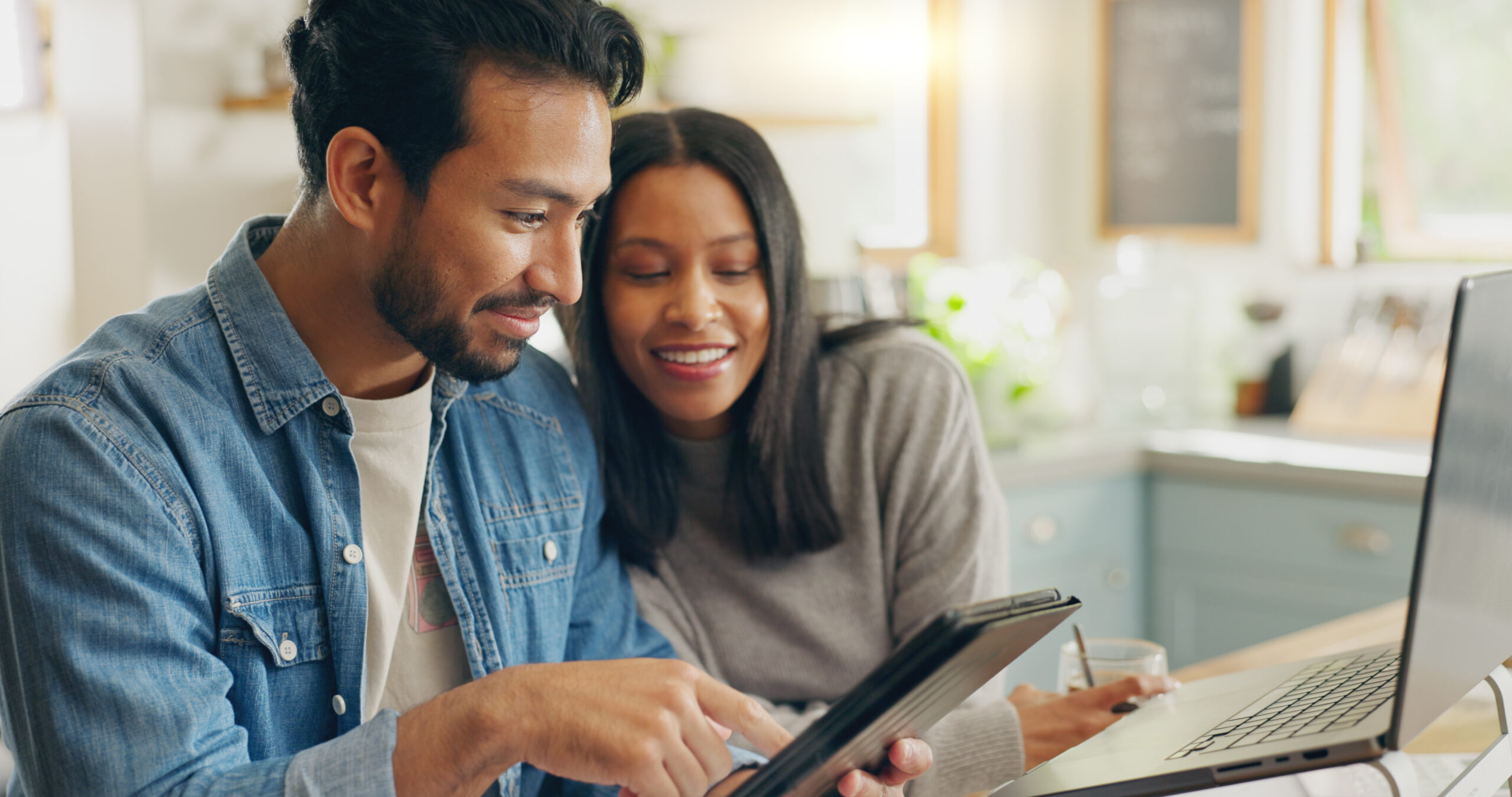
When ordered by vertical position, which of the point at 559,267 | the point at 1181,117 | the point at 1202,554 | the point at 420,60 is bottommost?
the point at 1202,554

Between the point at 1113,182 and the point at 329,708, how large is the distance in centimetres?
289

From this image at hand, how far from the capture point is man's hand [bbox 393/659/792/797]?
32.4 inches

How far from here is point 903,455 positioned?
1.43 meters

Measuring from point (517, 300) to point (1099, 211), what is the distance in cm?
273

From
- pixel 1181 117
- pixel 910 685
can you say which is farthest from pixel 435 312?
pixel 1181 117

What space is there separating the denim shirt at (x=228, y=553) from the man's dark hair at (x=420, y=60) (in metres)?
0.16

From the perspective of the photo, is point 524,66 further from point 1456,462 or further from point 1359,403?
point 1359,403

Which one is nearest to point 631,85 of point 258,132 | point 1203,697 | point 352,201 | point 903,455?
point 352,201

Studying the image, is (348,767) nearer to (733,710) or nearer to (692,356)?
(733,710)

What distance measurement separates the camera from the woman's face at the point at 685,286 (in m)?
1.33

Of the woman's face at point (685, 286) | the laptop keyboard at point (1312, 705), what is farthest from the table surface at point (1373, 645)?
the woman's face at point (685, 286)

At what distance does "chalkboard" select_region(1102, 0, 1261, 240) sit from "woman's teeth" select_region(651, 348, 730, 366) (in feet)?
7.56

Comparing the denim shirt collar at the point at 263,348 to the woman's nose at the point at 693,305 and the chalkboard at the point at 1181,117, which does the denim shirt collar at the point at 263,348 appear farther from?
the chalkboard at the point at 1181,117

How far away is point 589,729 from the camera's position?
32.6 inches
